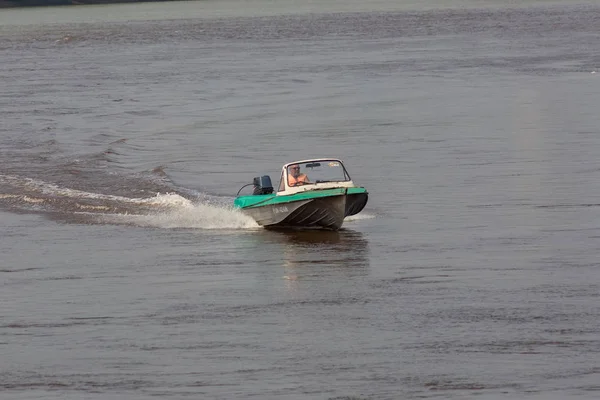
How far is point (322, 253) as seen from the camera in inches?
1213

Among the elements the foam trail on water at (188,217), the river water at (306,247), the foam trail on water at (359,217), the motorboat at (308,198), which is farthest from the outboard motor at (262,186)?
the foam trail on water at (359,217)

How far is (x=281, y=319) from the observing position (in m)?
24.9

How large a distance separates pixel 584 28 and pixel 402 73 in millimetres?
46588

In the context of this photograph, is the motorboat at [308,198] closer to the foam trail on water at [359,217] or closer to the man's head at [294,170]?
the man's head at [294,170]

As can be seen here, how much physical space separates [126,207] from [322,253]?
8197mm

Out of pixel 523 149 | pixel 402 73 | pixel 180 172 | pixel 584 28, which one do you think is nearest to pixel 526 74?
pixel 402 73

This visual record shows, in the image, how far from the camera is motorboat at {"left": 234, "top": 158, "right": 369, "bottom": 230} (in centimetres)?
3203

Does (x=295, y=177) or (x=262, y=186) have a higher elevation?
(x=295, y=177)

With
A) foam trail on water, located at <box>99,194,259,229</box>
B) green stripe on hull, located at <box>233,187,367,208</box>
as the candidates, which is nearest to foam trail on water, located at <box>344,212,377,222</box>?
foam trail on water, located at <box>99,194,259,229</box>

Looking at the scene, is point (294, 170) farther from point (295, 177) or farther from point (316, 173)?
point (316, 173)

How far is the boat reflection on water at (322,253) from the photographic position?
94.3ft

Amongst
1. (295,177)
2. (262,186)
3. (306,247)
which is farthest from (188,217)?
(306,247)

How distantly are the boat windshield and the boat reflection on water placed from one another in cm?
131

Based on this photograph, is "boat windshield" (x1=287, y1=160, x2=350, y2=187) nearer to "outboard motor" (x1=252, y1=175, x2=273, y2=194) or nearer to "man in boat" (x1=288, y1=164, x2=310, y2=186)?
"man in boat" (x1=288, y1=164, x2=310, y2=186)
